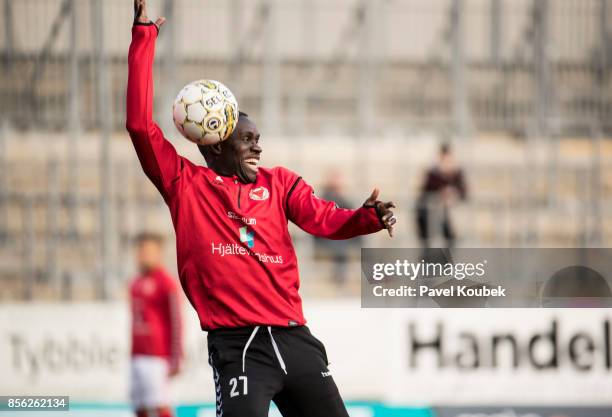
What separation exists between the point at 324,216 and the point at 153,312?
214 inches

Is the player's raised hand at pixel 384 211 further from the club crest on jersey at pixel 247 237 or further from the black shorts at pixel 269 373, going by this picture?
the black shorts at pixel 269 373

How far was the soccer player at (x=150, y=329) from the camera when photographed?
11.0m

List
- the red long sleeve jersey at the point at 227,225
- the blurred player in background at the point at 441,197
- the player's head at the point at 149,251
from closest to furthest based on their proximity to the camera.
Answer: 1. the red long sleeve jersey at the point at 227,225
2. the player's head at the point at 149,251
3. the blurred player in background at the point at 441,197

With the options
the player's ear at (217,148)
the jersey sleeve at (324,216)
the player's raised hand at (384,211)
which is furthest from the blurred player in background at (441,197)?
the player's raised hand at (384,211)

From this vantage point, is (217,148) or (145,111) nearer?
(145,111)

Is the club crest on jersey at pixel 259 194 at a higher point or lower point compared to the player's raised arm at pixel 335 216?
higher

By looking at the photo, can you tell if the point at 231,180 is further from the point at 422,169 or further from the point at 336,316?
the point at 422,169

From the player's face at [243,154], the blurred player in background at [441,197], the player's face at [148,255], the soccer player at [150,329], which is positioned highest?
the player's face at [243,154]

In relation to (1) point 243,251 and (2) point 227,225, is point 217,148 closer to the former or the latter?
(2) point 227,225

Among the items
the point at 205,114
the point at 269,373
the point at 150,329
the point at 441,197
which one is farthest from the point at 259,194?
the point at 441,197

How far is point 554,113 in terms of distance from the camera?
636 inches

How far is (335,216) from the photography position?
19.3 feet

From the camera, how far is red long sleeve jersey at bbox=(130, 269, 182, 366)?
433 inches

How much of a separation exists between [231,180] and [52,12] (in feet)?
32.5
